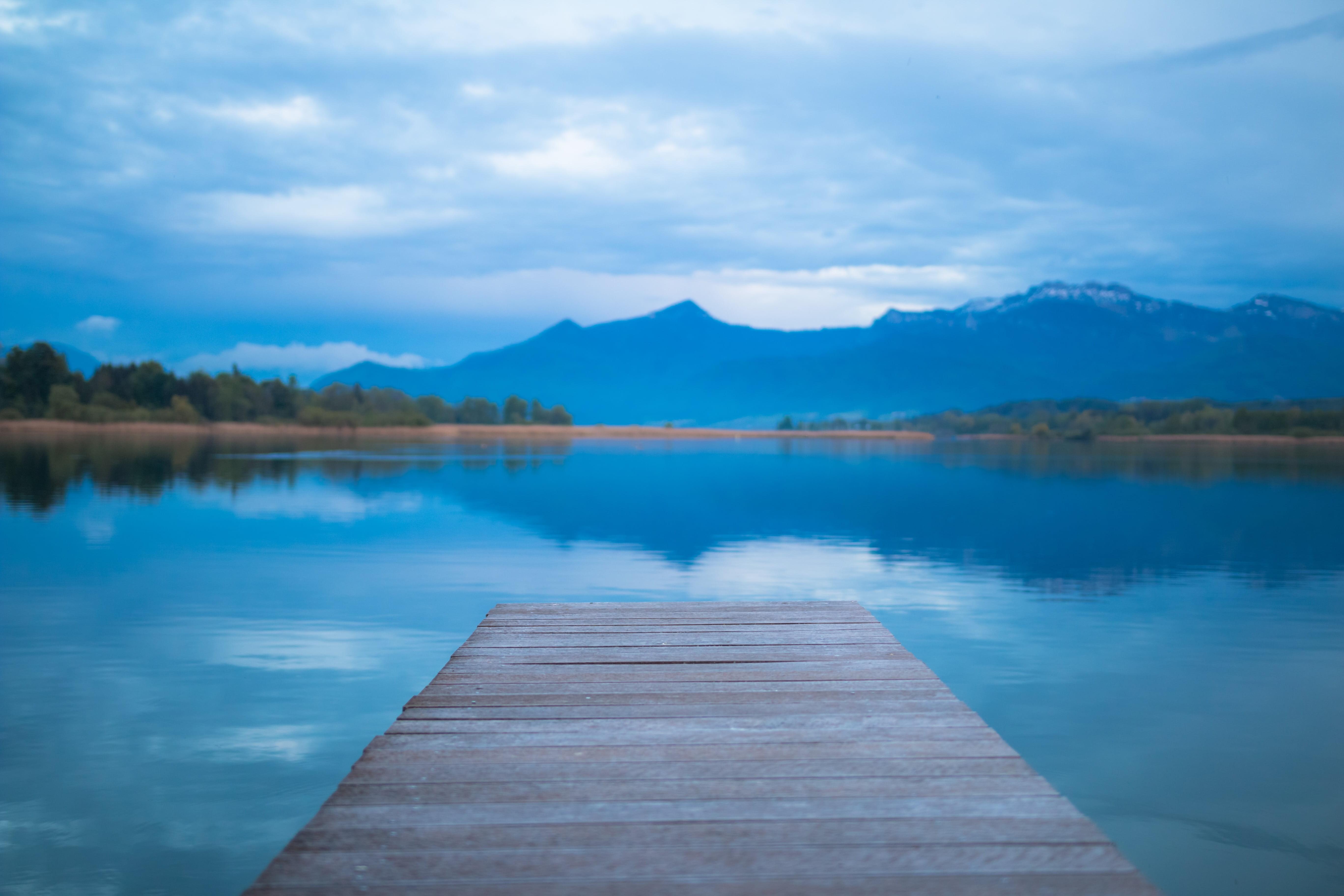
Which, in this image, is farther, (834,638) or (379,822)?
(834,638)

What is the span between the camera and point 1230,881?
468 cm

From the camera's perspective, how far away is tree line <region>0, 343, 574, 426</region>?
92.2 m

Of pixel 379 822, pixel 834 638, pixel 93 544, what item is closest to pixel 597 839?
pixel 379 822

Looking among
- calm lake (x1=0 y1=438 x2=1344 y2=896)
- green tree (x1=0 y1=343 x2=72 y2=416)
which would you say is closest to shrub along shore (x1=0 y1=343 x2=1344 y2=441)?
green tree (x1=0 y1=343 x2=72 y2=416)

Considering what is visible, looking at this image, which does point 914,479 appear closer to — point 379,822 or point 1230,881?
point 1230,881

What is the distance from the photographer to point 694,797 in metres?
3.29

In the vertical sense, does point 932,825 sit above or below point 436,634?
above

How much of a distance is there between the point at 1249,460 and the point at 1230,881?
69.4m

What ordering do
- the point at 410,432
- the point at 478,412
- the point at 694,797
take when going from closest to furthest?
the point at 694,797
the point at 410,432
the point at 478,412

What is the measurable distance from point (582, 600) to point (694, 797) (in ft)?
29.1

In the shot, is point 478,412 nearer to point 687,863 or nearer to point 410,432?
point 410,432

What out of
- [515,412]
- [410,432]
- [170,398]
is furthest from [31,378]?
[515,412]

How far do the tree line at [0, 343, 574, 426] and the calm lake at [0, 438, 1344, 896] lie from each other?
8024 cm

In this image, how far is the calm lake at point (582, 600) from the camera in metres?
5.23
